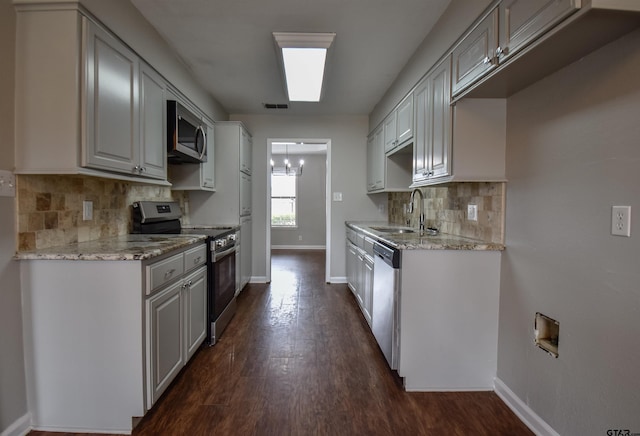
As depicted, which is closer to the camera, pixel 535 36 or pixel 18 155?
pixel 535 36

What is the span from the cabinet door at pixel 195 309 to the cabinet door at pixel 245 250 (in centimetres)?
130

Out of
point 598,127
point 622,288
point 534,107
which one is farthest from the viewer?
point 534,107

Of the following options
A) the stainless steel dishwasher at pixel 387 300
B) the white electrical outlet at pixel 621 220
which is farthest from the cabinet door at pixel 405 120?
the white electrical outlet at pixel 621 220

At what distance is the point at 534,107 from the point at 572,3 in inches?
27.7

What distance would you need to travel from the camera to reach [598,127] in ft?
4.21

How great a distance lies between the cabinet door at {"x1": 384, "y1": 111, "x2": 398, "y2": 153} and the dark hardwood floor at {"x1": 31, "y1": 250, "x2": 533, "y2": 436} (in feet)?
6.14

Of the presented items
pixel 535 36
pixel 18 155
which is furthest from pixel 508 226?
pixel 18 155

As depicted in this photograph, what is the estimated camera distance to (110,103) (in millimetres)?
1741

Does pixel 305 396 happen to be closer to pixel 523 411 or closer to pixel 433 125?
pixel 523 411

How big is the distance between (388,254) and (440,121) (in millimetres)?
956

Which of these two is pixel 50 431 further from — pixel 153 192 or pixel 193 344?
pixel 153 192

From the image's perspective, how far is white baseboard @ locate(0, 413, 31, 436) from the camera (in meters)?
1.50

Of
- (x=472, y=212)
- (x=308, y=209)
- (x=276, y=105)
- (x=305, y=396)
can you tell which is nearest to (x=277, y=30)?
(x=276, y=105)

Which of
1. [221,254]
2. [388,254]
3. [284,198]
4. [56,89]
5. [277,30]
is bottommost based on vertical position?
[221,254]
